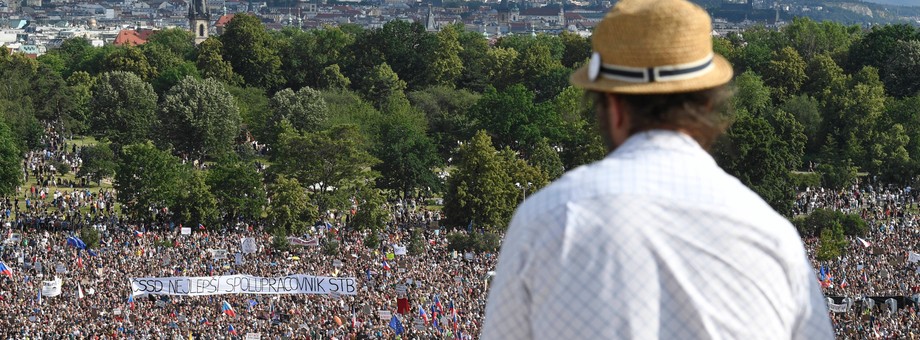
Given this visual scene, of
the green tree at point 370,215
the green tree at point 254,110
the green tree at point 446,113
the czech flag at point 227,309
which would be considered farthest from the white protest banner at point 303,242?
the green tree at point 254,110

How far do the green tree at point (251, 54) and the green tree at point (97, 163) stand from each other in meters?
19.5

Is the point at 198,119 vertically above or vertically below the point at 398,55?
above

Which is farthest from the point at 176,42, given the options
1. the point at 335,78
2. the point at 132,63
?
the point at 335,78

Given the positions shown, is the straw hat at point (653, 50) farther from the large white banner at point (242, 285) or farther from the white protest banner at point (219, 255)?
the white protest banner at point (219, 255)

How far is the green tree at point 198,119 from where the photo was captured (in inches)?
2425

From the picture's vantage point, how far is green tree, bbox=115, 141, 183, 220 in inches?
1854

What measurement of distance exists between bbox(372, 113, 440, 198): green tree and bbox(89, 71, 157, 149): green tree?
12526mm

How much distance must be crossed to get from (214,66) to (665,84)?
7707cm

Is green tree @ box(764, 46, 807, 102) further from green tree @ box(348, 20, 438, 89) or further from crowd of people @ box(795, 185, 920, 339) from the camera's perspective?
crowd of people @ box(795, 185, 920, 339)

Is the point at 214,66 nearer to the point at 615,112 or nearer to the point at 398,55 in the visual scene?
the point at 398,55

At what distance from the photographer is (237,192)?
47188 millimetres

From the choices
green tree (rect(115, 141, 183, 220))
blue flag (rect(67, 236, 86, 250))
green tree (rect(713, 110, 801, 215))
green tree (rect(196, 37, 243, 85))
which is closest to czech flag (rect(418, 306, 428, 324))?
blue flag (rect(67, 236, 86, 250))

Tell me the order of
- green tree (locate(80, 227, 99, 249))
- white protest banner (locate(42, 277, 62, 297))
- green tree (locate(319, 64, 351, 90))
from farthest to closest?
green tree (locate(319, 64, 351, 90)) → green tree (locate(80, 227, 99, 249)) → white protest banner (locate(42, 277, 62, 297))

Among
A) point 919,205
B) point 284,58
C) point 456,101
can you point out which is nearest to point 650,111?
point 919,205
